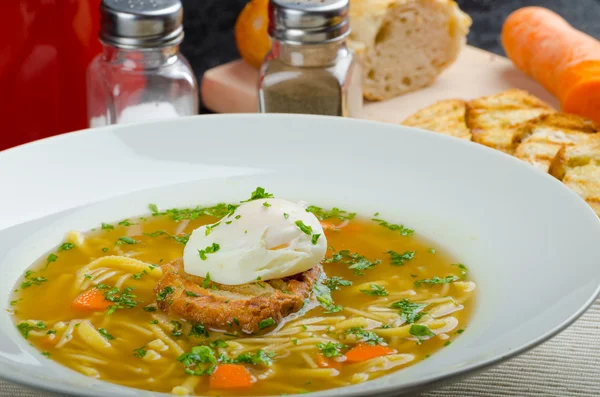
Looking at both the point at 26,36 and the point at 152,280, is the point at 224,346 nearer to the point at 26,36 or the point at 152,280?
the point at 152,280

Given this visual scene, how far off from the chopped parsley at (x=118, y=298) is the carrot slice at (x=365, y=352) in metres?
0.87

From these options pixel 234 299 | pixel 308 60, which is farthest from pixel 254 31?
pixel 234 299

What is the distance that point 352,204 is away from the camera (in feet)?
13.5

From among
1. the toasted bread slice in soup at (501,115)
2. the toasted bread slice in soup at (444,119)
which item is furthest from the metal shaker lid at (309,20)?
the toasted bread slice in soup at (501,115)

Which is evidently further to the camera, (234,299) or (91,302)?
(91,302)

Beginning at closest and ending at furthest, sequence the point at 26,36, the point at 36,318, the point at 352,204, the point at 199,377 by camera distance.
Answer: the point at 199,377, the point at 36,318, the point at 352,204, the point at 26,36

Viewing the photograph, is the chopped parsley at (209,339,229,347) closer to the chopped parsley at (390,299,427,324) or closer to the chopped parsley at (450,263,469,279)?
the chopped parsley at (390,299,427,324)

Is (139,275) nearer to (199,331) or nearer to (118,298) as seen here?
(118,298)

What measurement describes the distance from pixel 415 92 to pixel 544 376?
3.59 meters

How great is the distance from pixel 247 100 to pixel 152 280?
2.94 metres

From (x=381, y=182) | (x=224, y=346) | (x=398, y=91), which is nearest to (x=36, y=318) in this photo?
(x=224, y=346)

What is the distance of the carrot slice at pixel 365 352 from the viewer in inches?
113

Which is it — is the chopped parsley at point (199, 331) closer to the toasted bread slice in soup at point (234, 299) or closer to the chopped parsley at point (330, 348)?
the toasted bread slice in soup at point (234, 299)

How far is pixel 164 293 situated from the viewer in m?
3.22
